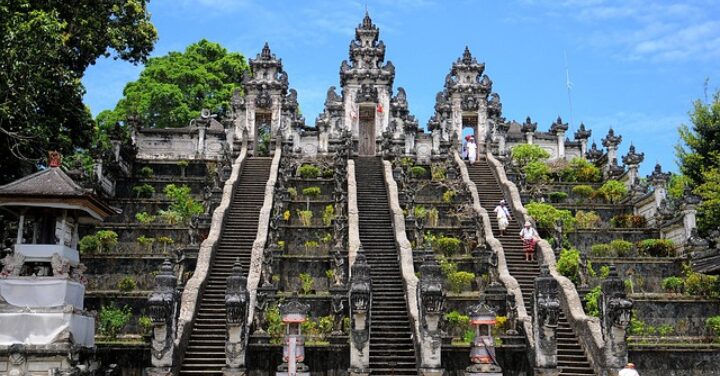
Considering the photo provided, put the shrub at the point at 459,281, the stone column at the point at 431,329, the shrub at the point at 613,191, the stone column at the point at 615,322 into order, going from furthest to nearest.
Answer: the shrub at the point at 613,191
the shrub at the point at 459,281
the stone column at the point at 431,329
the stone column at the point at 615,322

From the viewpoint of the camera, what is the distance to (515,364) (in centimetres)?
1723

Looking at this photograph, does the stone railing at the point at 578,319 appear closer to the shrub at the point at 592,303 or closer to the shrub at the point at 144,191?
the shrub at the point at 592,303

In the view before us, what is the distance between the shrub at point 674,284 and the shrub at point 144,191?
60.7 ft

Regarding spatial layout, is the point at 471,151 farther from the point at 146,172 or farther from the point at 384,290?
the point at 146,172

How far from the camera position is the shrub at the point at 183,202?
25.6 m

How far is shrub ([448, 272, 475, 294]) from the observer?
67.9 ft

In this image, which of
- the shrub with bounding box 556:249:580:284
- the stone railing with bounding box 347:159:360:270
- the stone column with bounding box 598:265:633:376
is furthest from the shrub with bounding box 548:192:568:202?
the stone column with bounding box 598:265:633:376

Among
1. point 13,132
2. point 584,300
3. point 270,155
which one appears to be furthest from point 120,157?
point 584,300

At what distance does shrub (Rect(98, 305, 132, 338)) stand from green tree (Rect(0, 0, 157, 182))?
4.68 metres

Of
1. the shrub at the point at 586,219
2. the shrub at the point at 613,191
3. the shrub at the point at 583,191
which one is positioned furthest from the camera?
the shrub at the point at 583,191

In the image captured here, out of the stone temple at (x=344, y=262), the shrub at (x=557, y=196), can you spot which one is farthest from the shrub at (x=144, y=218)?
the shrub at (x=557, y=196)

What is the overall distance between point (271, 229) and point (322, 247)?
5.54ft

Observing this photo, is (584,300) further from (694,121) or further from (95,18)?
(95,18)

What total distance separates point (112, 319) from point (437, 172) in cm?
1522
